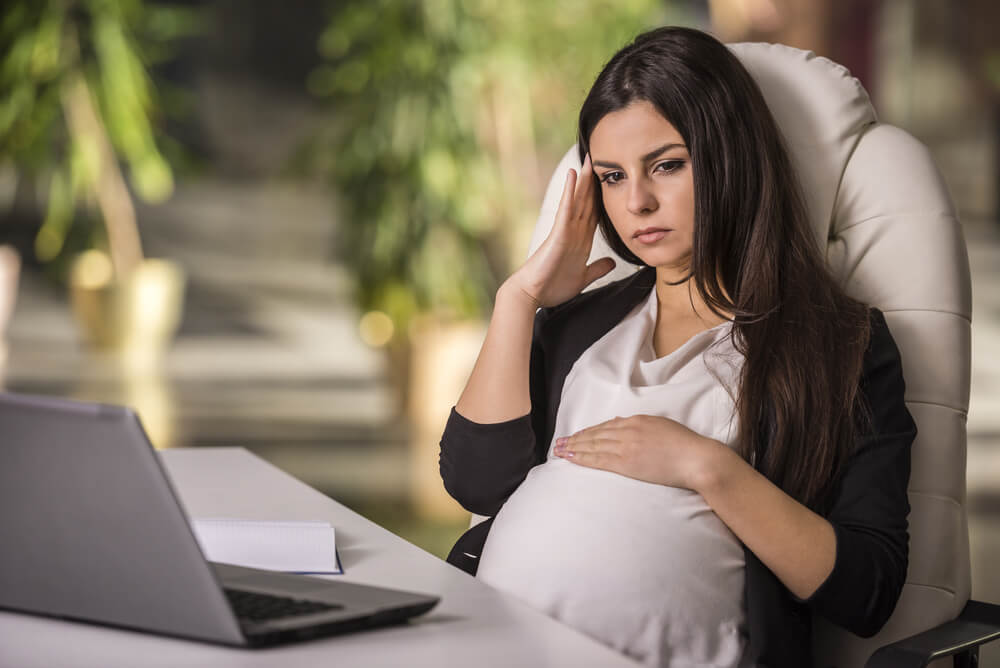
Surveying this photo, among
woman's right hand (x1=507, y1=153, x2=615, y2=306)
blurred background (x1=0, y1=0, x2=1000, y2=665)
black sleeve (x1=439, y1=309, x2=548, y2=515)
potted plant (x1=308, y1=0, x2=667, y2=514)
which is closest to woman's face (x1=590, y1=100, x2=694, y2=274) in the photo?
woman's right hand (x1=507, y1=153, x2=615, y2=306)

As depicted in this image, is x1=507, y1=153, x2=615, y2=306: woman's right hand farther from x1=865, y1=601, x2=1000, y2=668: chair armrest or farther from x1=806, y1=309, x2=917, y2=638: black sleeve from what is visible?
x1=865, y1=601, x2=1000, y2=668: chair armrest

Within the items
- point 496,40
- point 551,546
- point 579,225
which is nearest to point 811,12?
point 496,40

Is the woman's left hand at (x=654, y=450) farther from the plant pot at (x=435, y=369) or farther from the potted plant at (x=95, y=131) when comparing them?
the potted plant at (x=95, y=131)

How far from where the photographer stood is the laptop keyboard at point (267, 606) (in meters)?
0.83

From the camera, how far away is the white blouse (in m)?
1.14

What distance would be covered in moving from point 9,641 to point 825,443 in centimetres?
78

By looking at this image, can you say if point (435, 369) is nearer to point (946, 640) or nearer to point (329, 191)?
point (329, 191)

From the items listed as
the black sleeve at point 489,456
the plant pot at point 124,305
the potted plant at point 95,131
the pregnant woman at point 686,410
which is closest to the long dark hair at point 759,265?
the pregnant woman at point 686,410

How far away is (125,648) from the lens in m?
0.79

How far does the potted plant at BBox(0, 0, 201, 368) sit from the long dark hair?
17.1 ft

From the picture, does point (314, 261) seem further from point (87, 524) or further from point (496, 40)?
point (87, 524)

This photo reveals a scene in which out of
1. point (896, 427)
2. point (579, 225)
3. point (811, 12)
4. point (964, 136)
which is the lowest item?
point (896, 427)

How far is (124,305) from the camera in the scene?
21.0 ft

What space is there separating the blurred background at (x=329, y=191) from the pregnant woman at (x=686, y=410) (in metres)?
1.93
